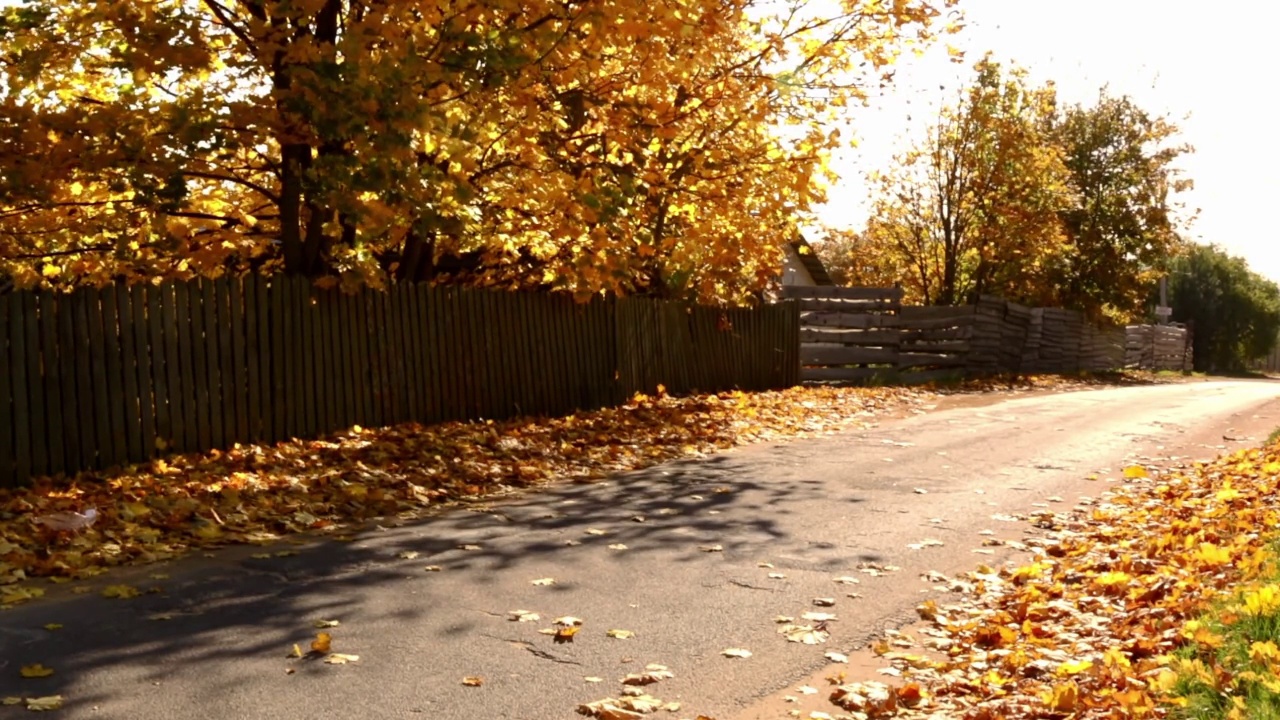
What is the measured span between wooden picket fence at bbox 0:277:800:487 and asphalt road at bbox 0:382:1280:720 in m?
3.39

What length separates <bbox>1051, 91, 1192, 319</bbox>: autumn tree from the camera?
42.4 m

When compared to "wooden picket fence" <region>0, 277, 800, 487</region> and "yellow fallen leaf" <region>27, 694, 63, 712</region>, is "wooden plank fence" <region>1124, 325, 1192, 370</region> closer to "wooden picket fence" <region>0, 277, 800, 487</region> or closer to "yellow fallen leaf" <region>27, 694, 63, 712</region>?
"wooden picket fence" <region>0, 277, 800, 487</region>

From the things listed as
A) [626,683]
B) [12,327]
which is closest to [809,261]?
[12,327]

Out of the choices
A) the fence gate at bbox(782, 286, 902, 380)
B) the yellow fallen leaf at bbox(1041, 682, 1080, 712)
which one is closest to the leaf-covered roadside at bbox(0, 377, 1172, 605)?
the yellow fallen leaf at bbox(1041, 682, 1080, 712)

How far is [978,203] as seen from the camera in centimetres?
3378

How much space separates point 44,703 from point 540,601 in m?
2.65

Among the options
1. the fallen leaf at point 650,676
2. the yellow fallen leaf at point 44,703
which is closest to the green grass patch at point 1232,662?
the fallen leaf at point 650,676

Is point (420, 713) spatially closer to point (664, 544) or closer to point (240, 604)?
point (240, 604)

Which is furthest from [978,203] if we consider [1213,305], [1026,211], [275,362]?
[1213,305]

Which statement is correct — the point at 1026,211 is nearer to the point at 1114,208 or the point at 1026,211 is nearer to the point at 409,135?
the point at 1114,208

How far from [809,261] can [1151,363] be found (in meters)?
15.7

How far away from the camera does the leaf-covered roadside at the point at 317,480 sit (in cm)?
845

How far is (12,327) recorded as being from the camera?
34.2 ft

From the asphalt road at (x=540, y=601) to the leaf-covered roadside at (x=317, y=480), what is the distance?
0.60m
